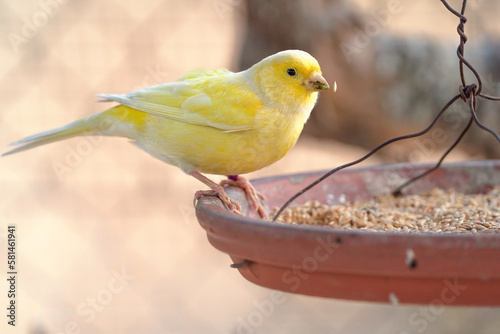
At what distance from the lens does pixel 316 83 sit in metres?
2.52

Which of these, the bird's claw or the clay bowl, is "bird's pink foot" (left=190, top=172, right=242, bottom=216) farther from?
Result: the clay bowl

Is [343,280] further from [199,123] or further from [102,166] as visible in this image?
[102,166]

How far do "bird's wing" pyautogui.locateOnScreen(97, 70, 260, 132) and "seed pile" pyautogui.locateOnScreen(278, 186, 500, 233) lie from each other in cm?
48

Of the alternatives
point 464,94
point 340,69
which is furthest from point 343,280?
point 340,69

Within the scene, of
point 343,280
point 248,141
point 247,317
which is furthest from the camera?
point 247,317

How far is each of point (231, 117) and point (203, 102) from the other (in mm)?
189

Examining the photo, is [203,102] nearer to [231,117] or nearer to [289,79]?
[231,117]

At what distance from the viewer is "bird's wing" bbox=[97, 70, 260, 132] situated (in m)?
2.56

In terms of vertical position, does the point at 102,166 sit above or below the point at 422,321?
above

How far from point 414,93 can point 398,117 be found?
0.21m

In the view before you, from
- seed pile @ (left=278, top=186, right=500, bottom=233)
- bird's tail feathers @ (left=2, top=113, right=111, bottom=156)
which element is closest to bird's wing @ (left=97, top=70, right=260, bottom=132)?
bird's tail feathers @ (left=2, top=113, right=111, bottom=156)

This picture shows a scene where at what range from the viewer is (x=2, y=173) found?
6117 millimetres

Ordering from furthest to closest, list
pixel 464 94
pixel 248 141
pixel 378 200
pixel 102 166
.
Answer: pixel 102 166 < pixel 378 200 < pixel 248 141 < pixel 464 94

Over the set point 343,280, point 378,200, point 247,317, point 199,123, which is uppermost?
point 199,123
